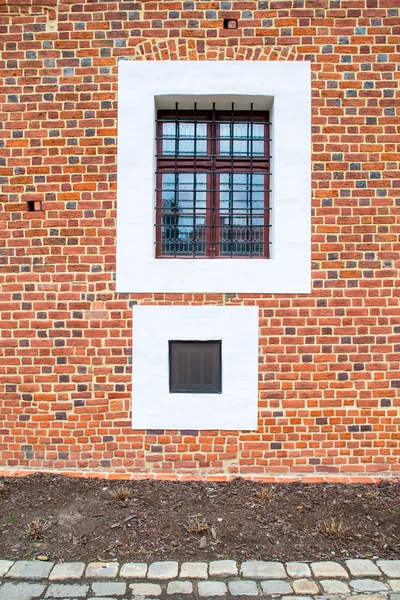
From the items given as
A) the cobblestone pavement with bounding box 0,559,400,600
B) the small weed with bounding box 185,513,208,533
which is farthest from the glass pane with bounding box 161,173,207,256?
the cobblestone pavement with bounding box 0,559,400,600

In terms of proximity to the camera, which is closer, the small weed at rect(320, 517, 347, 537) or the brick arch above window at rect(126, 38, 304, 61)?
the small weed at rect(320, 517, 347, 537)

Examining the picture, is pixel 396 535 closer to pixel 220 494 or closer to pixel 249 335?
pixel 220 494

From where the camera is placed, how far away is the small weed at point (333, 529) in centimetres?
312

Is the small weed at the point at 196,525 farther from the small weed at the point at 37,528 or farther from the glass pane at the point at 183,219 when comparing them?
the glass pane at the point at 183,219

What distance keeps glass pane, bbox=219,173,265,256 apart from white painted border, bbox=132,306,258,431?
0.69 metres

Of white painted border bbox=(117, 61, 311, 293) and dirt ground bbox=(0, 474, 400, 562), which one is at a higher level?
white painted border bbox=(117, 61, 311, 293)

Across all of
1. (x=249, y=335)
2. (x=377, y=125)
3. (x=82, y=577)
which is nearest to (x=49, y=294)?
(x=249, y=335)

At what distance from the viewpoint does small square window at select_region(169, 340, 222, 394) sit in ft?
13.7

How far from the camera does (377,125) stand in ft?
13.5

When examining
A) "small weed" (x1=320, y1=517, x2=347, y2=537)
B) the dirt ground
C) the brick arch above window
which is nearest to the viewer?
the dirt ground

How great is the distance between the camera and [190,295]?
13.5 feet

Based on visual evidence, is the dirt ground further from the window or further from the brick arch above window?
the brick arch above window

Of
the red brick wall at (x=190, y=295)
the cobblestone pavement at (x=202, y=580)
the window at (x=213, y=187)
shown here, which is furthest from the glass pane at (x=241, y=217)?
the cobblestone pavement at (x=202, y=580)

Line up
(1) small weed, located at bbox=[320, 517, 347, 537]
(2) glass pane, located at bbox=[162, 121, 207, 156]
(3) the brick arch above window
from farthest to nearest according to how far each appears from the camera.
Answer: (2) glass pane, located at bbox=[162, 121, 207, 156]
(3) the brick arch above window
(1) small weed, located at bbox=[320, 517, 347, 537]
